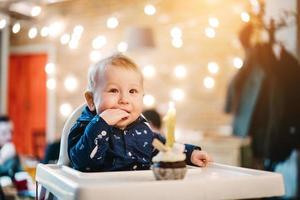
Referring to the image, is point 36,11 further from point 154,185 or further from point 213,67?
point 154,185

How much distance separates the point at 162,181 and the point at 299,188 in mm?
2500

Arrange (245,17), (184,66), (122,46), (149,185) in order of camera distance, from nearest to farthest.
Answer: (149,185) → (245,17) → (184,66) → (122,46)

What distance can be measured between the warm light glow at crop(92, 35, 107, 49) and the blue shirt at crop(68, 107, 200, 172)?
394cm

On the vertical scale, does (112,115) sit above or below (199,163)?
above

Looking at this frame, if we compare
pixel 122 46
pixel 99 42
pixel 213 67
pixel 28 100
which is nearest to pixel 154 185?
pixel 213 67

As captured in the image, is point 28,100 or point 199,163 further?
point 28,100

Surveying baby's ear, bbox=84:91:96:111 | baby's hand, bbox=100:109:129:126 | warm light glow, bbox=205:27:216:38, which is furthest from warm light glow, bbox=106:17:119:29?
baby's hand, bbox=100:109:129:126

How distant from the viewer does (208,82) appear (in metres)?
3.99

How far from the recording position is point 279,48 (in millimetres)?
3172

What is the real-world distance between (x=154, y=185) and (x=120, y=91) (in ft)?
0.95

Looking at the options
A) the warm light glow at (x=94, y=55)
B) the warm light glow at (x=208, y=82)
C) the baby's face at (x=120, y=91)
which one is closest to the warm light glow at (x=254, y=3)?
the warm light glow at (x=208, y=82)

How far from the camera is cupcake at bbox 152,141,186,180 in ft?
2.78

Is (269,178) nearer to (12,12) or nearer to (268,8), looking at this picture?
(268,8)

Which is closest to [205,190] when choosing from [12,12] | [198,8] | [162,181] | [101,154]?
[162,181]
